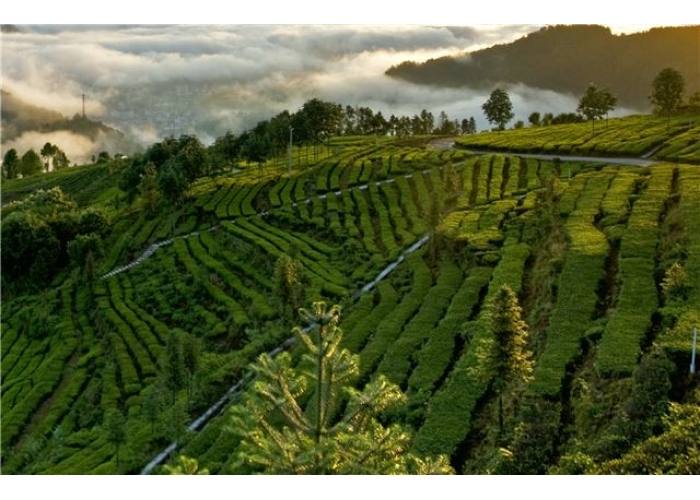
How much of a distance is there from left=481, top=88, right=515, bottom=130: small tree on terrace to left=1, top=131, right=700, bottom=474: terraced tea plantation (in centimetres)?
866

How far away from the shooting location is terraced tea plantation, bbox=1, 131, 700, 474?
48.2 ft

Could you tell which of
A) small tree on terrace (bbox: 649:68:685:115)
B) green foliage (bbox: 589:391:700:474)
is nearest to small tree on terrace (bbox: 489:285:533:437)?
green foliage (bbox: 589:391:700:474)

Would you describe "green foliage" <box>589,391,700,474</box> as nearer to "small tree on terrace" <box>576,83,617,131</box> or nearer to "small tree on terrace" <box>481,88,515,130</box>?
"small tree on terrace" <box>576,83,617,131</box>

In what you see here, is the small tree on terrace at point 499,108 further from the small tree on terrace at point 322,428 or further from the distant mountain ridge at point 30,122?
the small tree on terrace at point 322,428

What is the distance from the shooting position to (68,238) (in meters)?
39.1

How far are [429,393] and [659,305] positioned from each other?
627 cm

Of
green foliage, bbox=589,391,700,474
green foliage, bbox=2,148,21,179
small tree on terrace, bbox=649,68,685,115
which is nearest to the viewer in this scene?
green foliage, bbox=589,391,700,474

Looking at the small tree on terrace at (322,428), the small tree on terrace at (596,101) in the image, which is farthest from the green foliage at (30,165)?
the small tree on terrace at (322,428)

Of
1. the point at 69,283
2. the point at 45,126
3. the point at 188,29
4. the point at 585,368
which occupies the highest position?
the point at 188,29

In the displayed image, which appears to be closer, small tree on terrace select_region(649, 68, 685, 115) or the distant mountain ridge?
the distant mountain ridge

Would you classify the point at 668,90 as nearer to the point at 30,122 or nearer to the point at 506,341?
the point at 506,341

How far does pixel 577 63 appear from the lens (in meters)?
45.0

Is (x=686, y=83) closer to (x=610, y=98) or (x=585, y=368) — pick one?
(x=610, y=98)

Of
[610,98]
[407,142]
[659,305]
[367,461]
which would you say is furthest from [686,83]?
[367,461]
